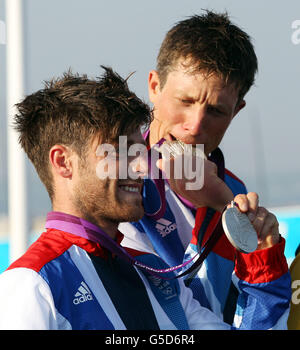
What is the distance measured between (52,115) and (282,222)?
6.58 metres

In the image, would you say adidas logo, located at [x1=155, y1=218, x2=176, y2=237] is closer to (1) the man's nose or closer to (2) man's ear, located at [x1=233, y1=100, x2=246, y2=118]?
(1) the man's nose

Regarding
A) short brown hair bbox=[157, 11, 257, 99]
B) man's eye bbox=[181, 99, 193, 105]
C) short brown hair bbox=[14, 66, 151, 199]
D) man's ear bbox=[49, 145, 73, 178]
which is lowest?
man's ear bbox=[49, 145, 73, 178]

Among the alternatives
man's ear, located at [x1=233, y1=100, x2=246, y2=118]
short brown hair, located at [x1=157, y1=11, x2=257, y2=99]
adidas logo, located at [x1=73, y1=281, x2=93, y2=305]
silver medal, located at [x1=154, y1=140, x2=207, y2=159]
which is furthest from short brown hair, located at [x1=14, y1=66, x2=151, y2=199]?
man's ear, located at [x1=233, y1=100, x2=246, y2=118]

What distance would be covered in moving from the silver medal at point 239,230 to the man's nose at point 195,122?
63cm

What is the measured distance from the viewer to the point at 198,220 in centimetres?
247

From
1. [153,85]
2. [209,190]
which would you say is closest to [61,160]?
[209,190]

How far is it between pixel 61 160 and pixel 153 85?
37.2 inches

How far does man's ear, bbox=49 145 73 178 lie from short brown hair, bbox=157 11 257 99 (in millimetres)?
879

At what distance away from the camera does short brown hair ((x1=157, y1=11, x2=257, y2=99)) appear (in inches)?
106

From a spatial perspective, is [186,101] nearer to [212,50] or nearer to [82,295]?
[212,50]

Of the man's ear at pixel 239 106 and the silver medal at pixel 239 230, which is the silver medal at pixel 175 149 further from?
the man's ear at pixel 239 106
